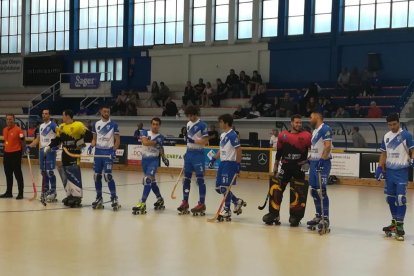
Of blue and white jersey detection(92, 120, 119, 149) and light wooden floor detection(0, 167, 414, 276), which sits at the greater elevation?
blue and white jersey detection(92, 120, 119, 149)

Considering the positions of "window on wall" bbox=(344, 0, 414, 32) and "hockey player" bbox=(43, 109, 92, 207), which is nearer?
"hockey player" bbox=(43, 109, 92, 207)

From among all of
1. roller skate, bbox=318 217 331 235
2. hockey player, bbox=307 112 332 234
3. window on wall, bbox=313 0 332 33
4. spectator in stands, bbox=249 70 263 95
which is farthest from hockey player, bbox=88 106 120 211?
window on wall, bbox=313 0 332 33

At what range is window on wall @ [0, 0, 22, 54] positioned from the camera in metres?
40.9

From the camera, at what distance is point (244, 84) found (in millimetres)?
30703

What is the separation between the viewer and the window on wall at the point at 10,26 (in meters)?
40.9

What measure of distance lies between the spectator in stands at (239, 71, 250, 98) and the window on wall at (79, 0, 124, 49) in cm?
931

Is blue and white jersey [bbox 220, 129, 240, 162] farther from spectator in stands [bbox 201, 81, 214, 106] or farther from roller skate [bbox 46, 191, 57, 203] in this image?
spectator in stands [bbox 201, 81, 214, 106]

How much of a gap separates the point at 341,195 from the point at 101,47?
23.9m

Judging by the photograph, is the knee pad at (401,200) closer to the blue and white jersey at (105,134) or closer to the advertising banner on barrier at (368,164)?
the blue and white jersey at (105,134)

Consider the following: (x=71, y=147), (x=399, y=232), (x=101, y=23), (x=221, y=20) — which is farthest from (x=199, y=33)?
(x=399, y=232)

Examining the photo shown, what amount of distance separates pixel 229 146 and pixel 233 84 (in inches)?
765

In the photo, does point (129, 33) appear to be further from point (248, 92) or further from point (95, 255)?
point (95, 255)

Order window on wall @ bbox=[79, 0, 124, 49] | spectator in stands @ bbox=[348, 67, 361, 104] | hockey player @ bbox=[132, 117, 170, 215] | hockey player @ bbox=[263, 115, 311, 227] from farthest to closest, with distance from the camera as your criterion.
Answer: window on wall @ bbox=[79, 0, 124, 49] → spectator in stands @ bbox=[348, 67, 361, 104] → hockey player @ bbox=[132, 117, 170, 215] → hockey player @ bbox=[263, 115, 311, 227]

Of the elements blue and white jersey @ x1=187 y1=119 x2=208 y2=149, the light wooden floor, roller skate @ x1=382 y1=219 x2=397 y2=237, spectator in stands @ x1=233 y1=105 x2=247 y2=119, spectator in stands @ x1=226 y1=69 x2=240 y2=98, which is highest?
spectator in stands @ x1=226 y1=69 x2=240 y2=98
